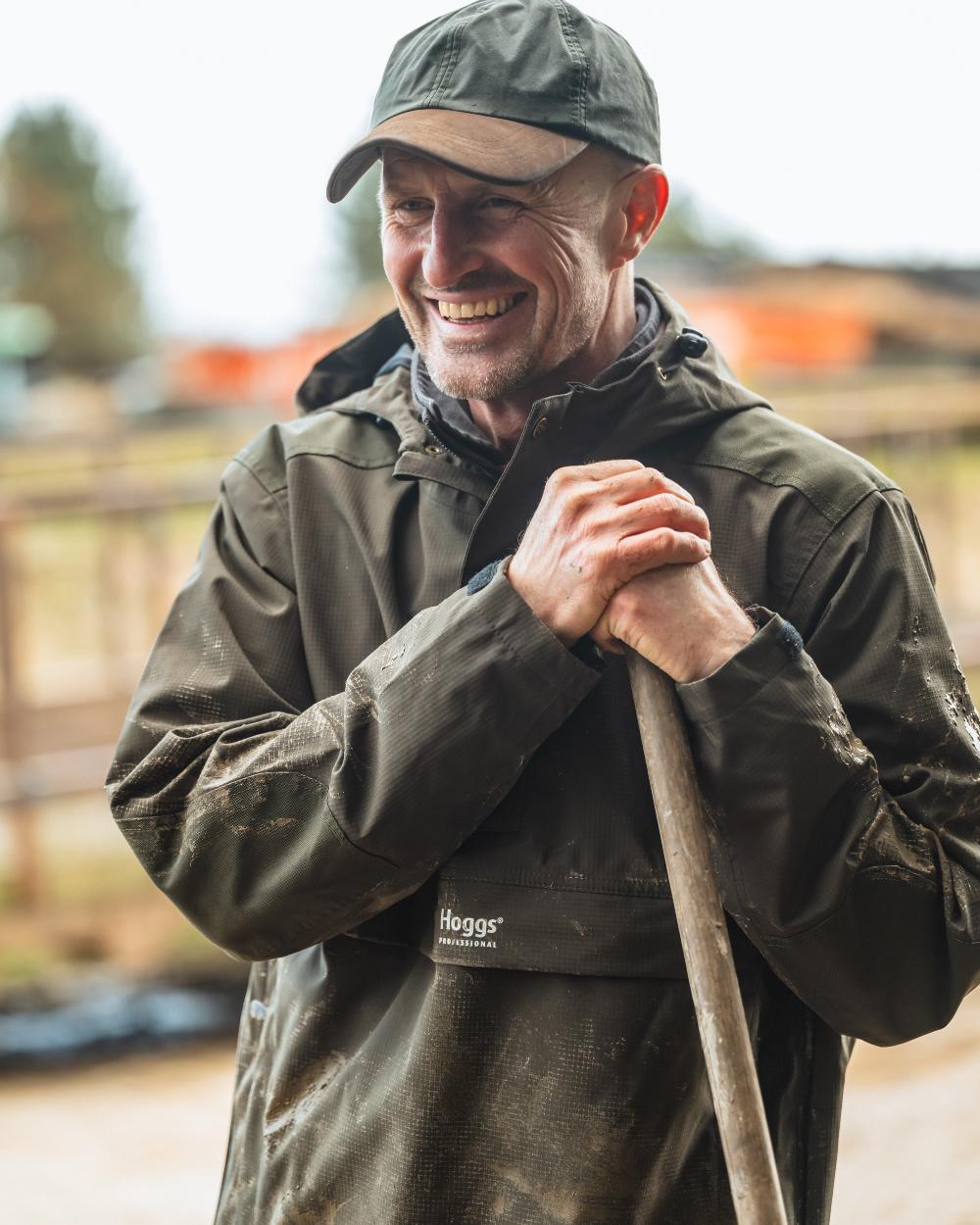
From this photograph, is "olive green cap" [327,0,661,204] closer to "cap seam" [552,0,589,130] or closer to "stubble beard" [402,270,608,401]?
"cap seam" [552,0,589,130]

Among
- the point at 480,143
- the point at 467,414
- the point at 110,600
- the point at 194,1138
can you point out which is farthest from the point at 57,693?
the point at 480,143

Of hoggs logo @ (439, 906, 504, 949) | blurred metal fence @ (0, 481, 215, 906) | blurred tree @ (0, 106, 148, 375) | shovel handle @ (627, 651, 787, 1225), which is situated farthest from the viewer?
blurred tree @ (0, 106, 148, 375)

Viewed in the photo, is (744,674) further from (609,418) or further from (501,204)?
(501,204)

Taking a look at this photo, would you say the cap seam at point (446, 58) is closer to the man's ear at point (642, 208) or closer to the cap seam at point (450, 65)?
the cap seam at point (450, 65)

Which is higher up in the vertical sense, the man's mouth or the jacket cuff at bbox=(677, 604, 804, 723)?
the man's mouth

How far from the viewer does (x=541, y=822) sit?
173 cm

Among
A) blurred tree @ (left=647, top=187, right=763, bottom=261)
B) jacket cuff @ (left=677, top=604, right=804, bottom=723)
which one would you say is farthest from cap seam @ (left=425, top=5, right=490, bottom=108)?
blurred tree @ (left=647, top=187, right=763, bottom=261)

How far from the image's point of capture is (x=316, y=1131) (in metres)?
1.83

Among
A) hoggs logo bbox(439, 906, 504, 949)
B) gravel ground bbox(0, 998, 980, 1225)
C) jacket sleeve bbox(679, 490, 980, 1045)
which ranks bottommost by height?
gravel ground bbox(0, 998, 980, 1225)

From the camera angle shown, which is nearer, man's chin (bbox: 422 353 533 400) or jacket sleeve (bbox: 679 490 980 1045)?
jacket sleeve (bbox: 679 490 980 1045)

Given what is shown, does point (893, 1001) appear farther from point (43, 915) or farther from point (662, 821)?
point (43, 915)

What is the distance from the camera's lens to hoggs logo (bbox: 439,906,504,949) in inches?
67.3

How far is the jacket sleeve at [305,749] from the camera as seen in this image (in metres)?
1.63

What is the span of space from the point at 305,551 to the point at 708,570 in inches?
21.0
